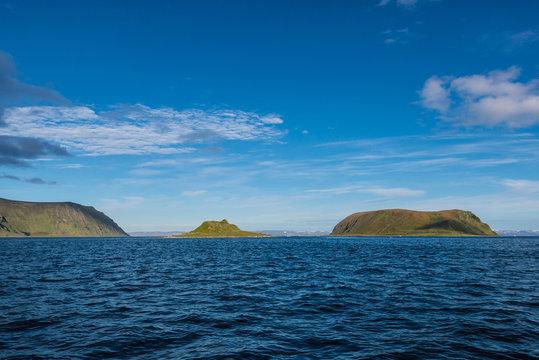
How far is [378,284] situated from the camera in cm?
3581

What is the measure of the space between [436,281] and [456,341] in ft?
75.4

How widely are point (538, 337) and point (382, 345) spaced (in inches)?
349

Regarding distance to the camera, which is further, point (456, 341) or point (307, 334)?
point (307, 334)

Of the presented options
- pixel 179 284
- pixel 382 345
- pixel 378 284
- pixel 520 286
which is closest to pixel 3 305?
pixel 179 284

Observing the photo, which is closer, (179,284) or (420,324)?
(420,324)

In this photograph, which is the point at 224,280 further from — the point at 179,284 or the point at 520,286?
the point at 520,286

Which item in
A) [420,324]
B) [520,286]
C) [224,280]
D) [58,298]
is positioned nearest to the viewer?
[420,324]

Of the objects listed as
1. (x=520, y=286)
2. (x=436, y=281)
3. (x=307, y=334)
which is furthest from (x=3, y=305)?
(x=520, y=286)

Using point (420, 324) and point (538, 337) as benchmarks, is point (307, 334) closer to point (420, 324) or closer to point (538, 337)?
point (420, 324)

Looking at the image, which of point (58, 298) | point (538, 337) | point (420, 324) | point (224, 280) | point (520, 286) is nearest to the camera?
point (538, 337)

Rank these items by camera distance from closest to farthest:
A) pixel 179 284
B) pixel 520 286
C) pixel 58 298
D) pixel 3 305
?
pixel 3 305 → pixel 58 298 → pixel 520 286 → pixel 179 284

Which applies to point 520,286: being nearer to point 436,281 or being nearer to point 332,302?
point 436,281

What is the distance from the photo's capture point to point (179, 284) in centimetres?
3697

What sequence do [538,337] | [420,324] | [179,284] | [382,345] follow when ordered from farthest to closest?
[179,284] → [420,324] → [538,337] → [382,345]
